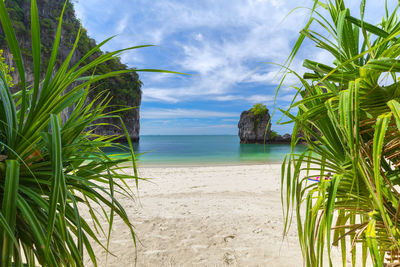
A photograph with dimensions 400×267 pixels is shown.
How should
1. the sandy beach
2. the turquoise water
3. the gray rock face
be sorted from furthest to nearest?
the gray rock face, the turquoise water, the sandy beach

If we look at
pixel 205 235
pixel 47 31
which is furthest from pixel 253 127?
pixel 205 235

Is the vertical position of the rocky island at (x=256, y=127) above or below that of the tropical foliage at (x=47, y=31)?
below

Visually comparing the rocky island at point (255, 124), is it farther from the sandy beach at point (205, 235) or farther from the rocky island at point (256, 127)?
the sandy beach at point (205, 235)

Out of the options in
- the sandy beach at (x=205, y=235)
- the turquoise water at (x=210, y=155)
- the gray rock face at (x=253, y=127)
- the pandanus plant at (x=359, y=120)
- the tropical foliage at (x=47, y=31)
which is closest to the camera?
the pandanus plant at (x=359, y=120)

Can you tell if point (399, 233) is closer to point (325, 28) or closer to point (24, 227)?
point (325, 28)

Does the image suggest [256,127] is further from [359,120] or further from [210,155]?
[359,120]

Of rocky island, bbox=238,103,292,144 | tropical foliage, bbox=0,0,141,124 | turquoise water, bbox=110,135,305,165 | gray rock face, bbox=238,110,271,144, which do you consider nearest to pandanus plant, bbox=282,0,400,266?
turquoise water, bbox=110,135,305,165

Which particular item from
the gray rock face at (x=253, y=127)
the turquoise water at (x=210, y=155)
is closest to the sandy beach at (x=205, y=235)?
the turquoise water at (x=210, y=155)

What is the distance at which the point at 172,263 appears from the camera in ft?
6.70

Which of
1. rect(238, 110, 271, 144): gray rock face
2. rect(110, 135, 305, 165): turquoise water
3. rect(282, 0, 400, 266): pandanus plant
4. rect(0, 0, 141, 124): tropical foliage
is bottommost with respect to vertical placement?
rect(110, 135, 305, 165): turquoise water

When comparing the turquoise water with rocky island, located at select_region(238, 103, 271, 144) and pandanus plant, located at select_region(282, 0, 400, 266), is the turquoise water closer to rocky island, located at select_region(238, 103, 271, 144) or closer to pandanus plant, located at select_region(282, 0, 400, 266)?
pandanus plant, located at select_region(282, 0, 400, 266)

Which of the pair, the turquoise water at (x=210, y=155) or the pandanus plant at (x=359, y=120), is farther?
the turquoise water at (x=210, y=155)

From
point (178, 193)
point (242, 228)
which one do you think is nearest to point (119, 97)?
point (178, 193)

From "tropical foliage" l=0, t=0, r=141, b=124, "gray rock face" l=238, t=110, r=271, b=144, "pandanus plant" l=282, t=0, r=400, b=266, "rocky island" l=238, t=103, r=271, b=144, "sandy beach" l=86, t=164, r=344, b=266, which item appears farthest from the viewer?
"gray rock face" l=238, t=110, r=271, b=144
